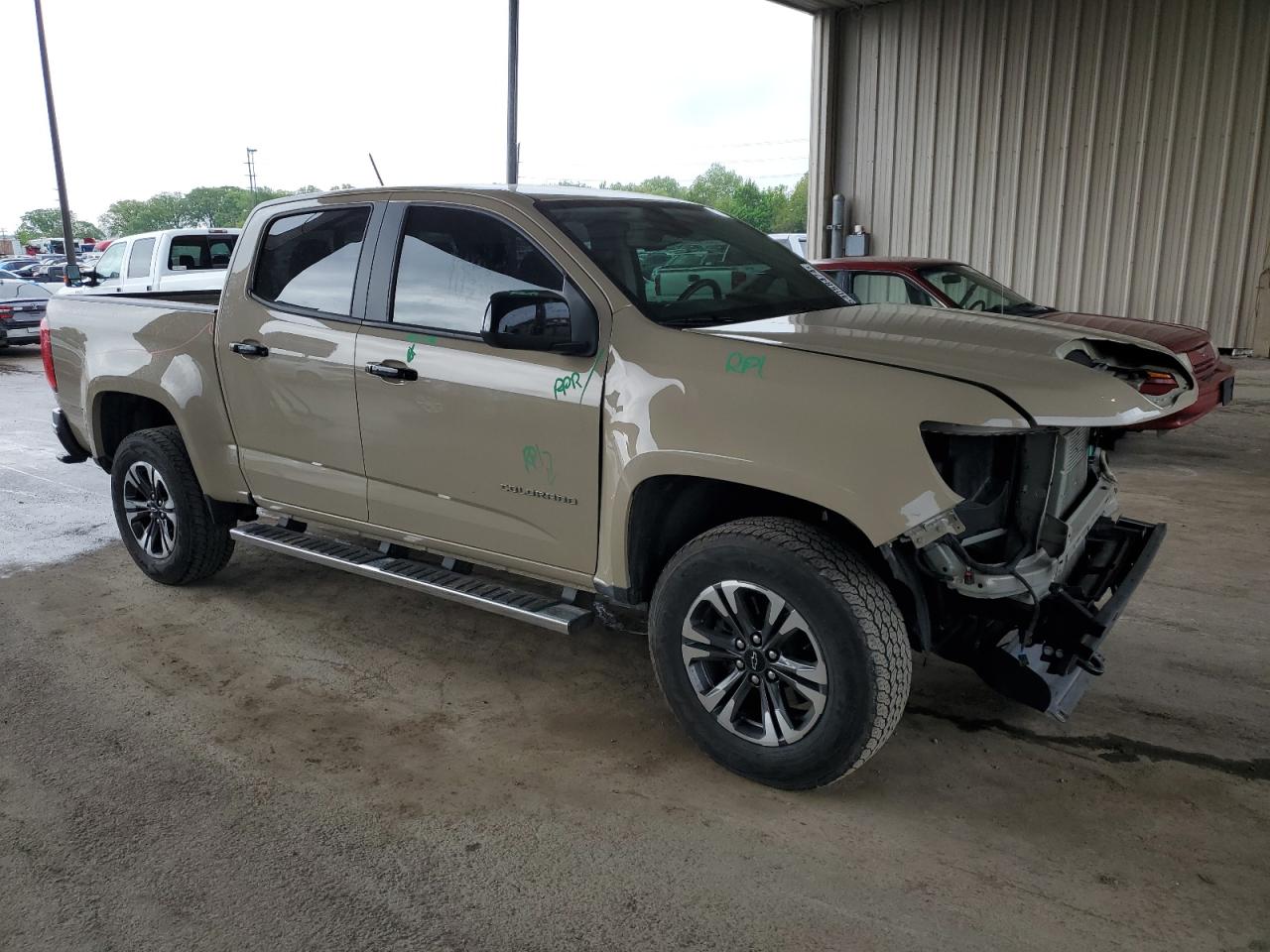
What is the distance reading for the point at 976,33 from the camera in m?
14.9

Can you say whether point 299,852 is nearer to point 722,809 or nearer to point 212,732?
point 212,732

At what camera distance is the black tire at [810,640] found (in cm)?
305

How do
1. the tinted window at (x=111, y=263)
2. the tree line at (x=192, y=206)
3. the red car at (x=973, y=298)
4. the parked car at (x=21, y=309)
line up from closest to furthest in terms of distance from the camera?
the red car at (x=973, y=298) → the tinted window at (x=111, y=263) → the parked car at (x=21, y=309) → the tree line at (x=192, y=206)

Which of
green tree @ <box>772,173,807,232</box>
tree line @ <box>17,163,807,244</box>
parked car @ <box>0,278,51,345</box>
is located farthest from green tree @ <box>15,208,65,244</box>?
parked car @ <box>0,278,51,345</box>

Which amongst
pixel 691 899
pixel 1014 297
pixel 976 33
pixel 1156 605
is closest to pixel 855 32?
pixel 976 33

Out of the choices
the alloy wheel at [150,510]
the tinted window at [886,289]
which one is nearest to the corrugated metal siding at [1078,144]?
the tinted window at [886,289]

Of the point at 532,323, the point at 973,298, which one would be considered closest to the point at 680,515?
the point at 532,323

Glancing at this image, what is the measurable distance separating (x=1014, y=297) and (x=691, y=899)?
7364 mm

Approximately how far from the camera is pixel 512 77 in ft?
42.4

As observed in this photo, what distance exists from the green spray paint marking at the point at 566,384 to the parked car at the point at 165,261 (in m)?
11.8

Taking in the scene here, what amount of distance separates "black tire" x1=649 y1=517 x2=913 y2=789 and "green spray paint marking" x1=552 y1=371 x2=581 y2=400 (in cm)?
68

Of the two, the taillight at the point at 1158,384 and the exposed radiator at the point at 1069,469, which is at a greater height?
the taillight at the point at 1158,384

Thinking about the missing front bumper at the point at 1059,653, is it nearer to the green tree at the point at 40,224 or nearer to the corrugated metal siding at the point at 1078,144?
the corrugated metal siding at the point at 1078,144

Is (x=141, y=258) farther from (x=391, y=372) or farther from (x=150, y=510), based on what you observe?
(x=391, y=372)
